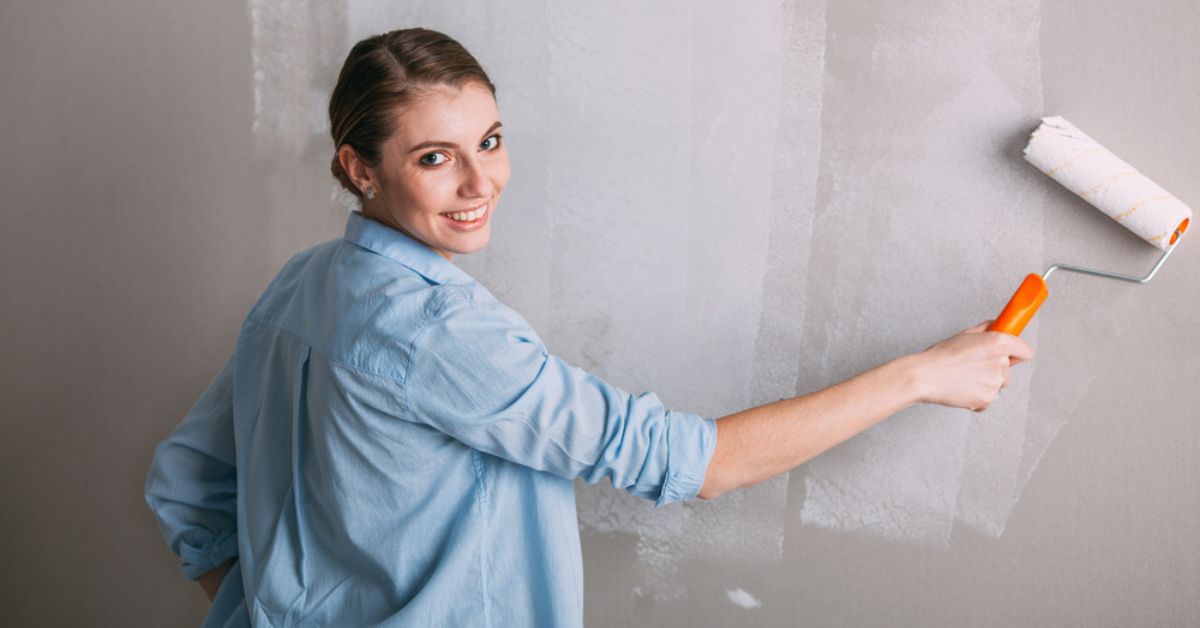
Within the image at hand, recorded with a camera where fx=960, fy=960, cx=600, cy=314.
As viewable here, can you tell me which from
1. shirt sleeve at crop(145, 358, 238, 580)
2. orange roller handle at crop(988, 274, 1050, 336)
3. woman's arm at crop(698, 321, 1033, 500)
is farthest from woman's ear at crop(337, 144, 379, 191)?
orange roller handle at crop(988, 274, 1050, 336)

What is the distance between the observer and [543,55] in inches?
48.3

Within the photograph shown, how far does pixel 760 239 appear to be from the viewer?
1168 mm

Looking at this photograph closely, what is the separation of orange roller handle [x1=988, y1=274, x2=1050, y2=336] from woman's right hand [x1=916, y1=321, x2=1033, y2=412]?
1 centimetres

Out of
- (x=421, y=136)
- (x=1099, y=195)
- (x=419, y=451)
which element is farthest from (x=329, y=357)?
(x=1099, y=195)

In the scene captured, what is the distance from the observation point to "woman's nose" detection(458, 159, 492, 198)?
0.92 meters

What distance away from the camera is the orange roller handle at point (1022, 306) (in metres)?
0.97

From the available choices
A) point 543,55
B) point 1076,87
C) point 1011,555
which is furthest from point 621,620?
point 1076,87

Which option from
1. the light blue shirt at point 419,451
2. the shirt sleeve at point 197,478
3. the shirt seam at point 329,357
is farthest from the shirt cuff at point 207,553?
the shirt seam at point 329,357

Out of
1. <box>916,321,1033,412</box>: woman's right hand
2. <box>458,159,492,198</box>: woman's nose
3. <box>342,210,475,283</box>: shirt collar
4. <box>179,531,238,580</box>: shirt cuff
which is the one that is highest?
<box>458,159,492,198</box>: woman's nose

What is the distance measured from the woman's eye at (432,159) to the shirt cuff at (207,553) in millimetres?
556

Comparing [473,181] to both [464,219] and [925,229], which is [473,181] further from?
[925,229]

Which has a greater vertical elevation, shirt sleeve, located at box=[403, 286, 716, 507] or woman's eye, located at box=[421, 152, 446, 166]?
woman's eye, located at box=[421, 152, 446, 166]

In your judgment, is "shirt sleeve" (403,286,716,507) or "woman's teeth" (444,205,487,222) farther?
"woman's teeth" (444,205,487,222)

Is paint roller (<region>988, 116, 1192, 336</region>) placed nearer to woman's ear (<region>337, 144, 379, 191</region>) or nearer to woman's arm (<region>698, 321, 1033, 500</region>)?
woman's arm (<region>698, 321, 1033, 500</region>)
